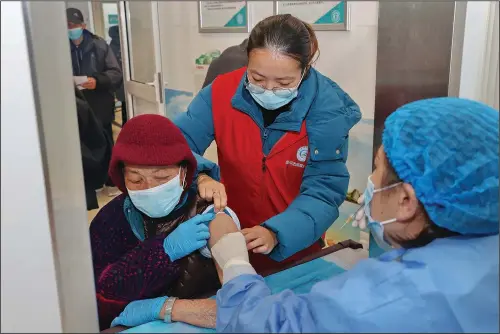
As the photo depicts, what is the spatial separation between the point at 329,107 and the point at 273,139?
0.20m

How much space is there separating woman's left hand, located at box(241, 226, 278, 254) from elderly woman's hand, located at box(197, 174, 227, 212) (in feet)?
0.31

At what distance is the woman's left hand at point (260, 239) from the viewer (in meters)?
1.32

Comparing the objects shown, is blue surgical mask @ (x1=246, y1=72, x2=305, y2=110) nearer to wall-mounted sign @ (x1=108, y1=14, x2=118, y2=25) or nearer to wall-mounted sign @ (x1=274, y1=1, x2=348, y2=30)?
wall-mounted sign @ (x1=274, y1=1, x2=348, y2=30)

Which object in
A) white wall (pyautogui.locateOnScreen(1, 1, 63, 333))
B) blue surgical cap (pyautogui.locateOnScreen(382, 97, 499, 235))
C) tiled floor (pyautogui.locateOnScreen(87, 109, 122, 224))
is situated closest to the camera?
white wall (pyautogui.locateOnScreen(1, 1, 63, 333))

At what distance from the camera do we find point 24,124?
673mm

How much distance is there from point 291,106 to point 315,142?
5.1 inches

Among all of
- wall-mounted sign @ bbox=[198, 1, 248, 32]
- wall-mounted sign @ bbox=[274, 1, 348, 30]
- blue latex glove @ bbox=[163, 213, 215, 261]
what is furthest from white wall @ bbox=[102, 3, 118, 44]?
blue latex glove @ bbox=[163, 213, 215, 261]

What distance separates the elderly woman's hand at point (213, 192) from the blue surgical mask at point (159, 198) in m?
0.06

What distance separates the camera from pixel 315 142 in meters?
1.48

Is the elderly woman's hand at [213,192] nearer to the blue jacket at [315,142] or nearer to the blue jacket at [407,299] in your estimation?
the blue jacket at [315,142]

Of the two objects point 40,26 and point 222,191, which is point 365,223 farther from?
point 40,26

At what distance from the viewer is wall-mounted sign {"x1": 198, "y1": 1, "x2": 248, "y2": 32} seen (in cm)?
279

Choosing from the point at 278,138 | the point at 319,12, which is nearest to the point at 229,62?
the point at 319,12

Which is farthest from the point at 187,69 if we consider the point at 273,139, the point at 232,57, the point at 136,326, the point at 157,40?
the point at 136,326
